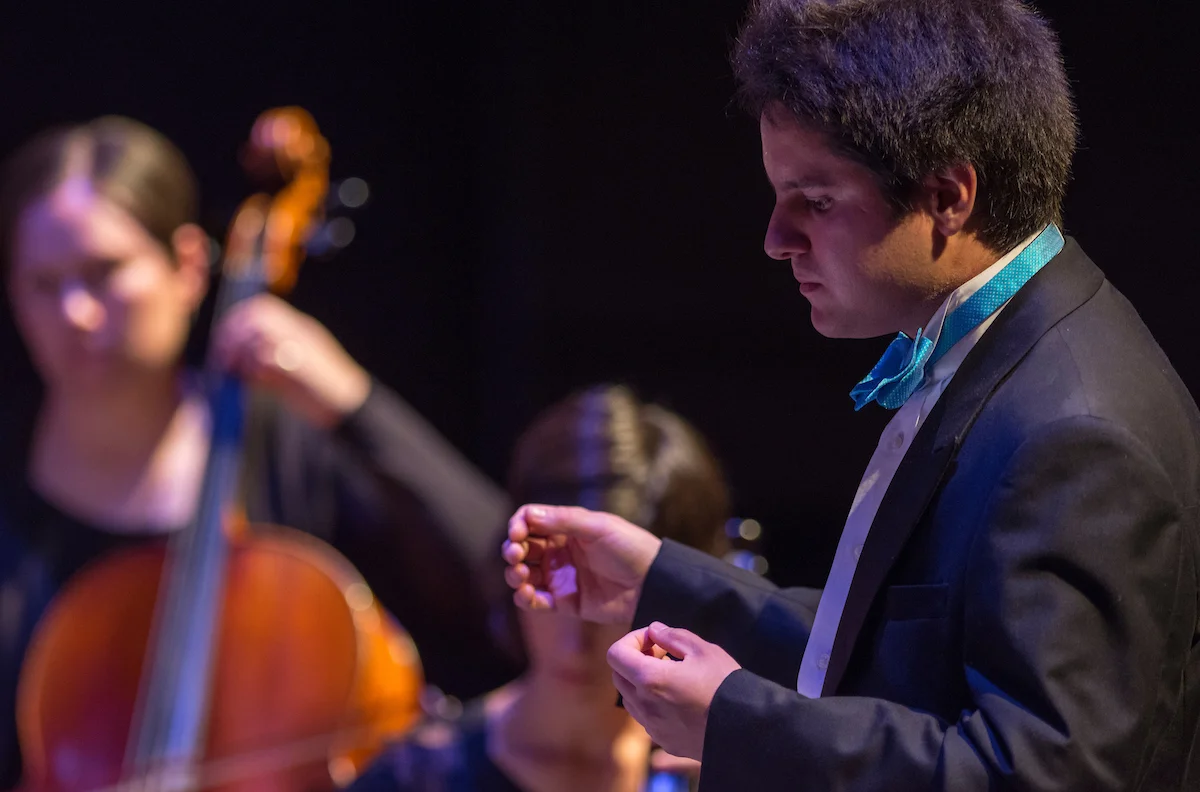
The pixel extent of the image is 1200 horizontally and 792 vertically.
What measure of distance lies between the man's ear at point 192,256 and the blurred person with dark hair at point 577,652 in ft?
2.86

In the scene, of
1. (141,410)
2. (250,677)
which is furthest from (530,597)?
(141,410)

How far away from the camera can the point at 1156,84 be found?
199 centimetres

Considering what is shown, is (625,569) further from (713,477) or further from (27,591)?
(27,591)

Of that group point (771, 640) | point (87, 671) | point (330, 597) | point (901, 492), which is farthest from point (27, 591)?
point (901, 492)

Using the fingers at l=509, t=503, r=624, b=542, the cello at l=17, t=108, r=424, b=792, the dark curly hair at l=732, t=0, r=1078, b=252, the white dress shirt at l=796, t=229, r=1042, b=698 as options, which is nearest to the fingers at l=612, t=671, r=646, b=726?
the white dress shirt at l=796, t=229, r=1042, b=698

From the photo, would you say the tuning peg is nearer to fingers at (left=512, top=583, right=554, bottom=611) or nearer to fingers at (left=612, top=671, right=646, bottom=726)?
fingers at (left=512, top=583, right=554, bottom=611)

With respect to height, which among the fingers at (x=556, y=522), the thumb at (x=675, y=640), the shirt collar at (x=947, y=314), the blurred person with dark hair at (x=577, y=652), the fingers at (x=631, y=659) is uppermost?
the shirt collar at (x=947, y=314)

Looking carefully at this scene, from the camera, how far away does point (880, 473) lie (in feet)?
3.20

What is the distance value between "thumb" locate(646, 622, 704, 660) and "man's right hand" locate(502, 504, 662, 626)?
0.24m

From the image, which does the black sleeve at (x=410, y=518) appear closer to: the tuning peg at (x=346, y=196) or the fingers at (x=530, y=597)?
the tuning peg at (x=346, y=196)

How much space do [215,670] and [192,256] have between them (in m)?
0.80

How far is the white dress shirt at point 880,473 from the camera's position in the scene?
3.11 feet

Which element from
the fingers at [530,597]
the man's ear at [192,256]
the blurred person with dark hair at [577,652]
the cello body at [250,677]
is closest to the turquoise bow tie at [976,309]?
the fingers at [530,597]

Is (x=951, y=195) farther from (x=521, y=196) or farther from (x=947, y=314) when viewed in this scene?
(x=521, y=196)
